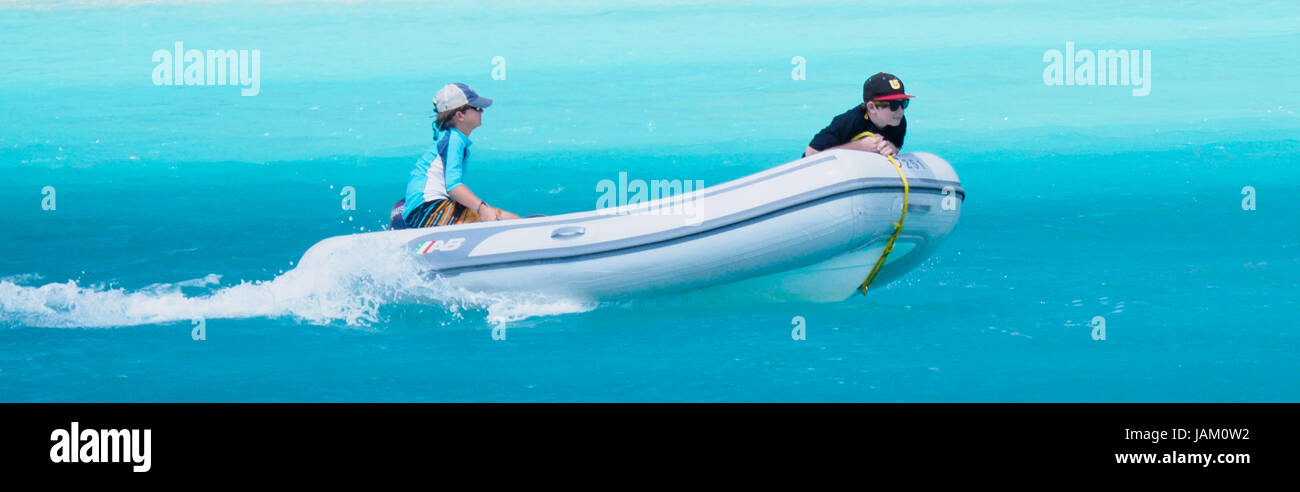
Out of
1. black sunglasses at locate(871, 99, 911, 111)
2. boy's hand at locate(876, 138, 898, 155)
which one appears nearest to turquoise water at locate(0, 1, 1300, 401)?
boy's hand at locate(876, 138, 898, 155)

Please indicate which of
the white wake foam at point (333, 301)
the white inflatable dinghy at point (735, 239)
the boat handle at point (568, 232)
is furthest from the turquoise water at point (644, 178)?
the boat handle at point (568, 232)

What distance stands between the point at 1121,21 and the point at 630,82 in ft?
25.7

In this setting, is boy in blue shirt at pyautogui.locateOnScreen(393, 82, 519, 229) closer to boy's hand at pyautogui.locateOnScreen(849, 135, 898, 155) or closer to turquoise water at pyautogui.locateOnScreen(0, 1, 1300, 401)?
turquoise water at pyautogui.locateOnScreen(0, 1, 1300, 401)

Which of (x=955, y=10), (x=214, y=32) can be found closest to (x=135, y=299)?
(x=214, y=32)

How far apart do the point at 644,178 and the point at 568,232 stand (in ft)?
18.9

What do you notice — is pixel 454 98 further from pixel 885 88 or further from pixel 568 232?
pixel 885 88

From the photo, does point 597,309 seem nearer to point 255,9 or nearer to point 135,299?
point 135,299

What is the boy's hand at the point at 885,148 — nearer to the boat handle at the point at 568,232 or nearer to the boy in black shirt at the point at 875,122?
the boy in black shirt at the point at 875,122

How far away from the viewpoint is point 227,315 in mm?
7551

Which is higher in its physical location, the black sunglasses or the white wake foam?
the black sunglasses

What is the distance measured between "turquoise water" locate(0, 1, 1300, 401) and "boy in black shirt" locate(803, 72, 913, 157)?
816 millimetres

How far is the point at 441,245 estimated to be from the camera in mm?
7230

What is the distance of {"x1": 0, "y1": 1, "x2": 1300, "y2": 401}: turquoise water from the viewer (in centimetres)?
646

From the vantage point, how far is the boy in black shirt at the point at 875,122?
6758 mm
